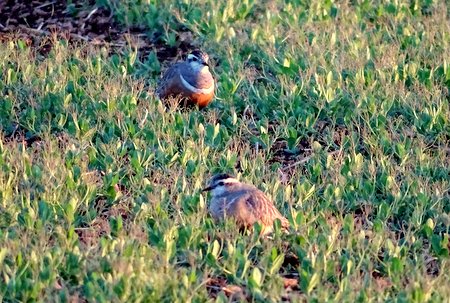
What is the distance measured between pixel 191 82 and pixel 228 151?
1.16 metres

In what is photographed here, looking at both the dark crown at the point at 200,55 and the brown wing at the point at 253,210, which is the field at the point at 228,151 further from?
the dark crown at the point at 200,55

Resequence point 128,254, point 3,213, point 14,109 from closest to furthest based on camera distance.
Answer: point 128,254
point 3,213
point 14,109

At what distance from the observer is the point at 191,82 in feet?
27.5

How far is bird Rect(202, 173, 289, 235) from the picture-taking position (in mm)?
6344

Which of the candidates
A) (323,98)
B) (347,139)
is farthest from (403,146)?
(323,98)

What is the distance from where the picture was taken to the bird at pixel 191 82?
8.45 m

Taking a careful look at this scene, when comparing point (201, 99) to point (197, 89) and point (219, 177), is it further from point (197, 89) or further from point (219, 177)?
point (219, 177)

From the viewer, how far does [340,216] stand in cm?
651

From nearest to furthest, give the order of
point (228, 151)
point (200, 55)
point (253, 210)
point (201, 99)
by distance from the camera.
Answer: point (253, 210)
point (228, 151)
point (201, 99)
point (200, 55)

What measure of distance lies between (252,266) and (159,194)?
109cm

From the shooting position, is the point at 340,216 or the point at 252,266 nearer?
the point at 252,266

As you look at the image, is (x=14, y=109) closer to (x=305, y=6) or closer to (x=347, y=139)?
(x=347, y=139)

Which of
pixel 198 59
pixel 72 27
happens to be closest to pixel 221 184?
pixel 198 59

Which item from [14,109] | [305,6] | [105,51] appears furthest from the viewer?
[305,6]
